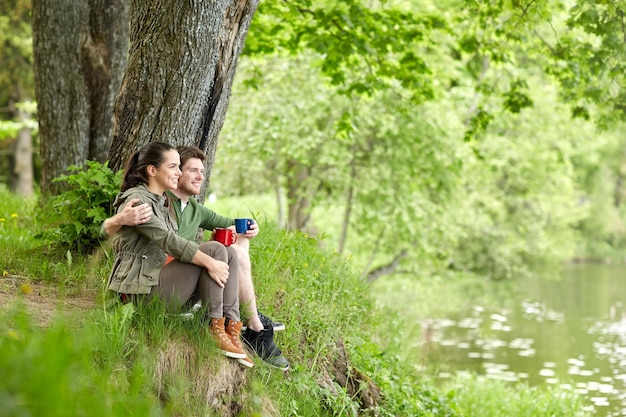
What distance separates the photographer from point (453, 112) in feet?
57.7

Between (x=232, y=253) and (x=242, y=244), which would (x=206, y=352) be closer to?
(x=232, y=253)

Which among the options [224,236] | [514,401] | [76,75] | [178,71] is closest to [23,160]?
[76,75]

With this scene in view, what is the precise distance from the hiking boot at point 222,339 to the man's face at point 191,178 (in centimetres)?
98

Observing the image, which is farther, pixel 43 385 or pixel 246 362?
pixel 246 362

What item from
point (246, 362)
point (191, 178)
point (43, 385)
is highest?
point (191, 178)

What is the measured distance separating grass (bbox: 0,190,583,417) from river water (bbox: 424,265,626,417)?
343 centimetres

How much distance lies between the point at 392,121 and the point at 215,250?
39.0 feet

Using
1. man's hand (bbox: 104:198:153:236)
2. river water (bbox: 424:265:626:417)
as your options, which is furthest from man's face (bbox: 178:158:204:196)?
river water (bbox: 424:265:626:417)

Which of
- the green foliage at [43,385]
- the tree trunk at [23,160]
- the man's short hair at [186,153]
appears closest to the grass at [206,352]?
the green foliage at [43,385]

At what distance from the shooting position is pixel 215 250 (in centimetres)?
491

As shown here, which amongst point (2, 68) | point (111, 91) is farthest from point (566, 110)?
point (2, 68)

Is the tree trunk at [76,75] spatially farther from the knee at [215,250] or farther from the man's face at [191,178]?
the knee at [215,250]

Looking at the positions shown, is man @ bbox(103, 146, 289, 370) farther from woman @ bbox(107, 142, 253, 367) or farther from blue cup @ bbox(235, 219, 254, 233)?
woman @ bbox(107, 142, 253, 367)

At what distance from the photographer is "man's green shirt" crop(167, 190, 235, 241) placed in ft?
18.0
